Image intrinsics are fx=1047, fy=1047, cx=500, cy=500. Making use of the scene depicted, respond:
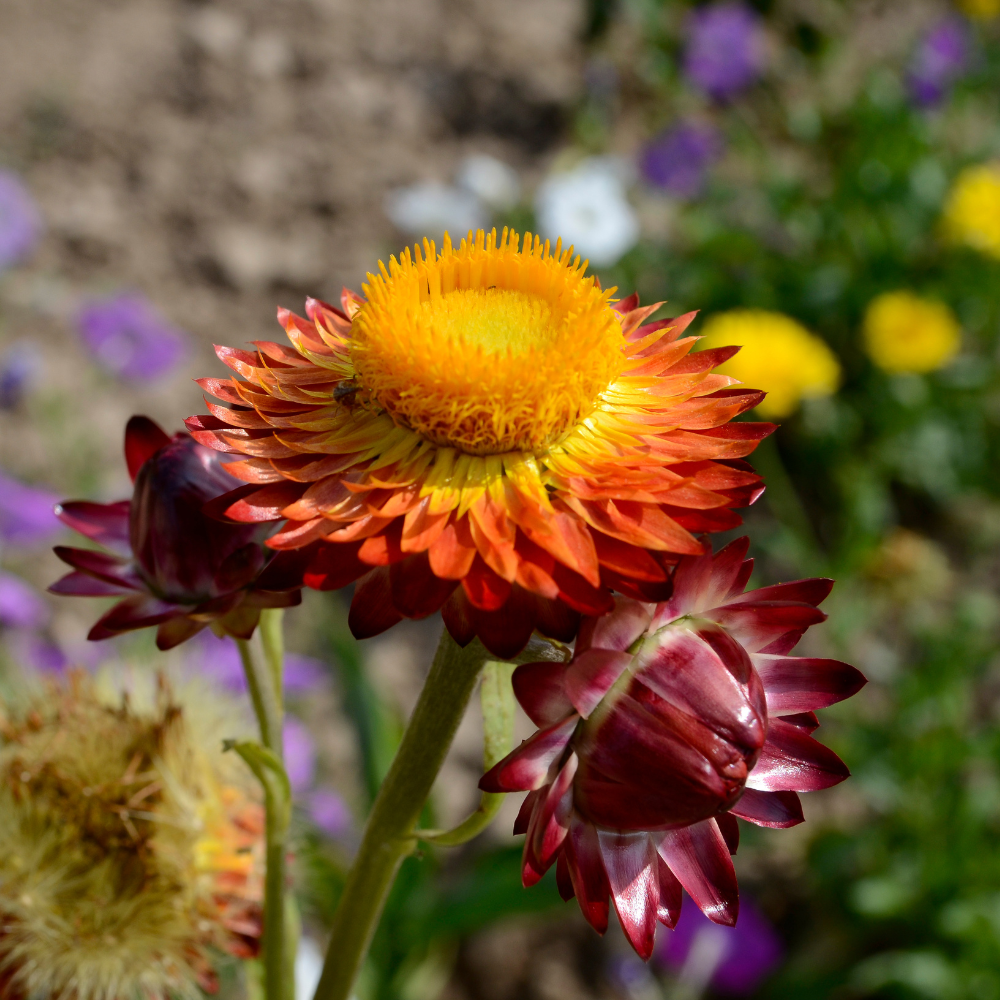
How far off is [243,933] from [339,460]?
0.66 m

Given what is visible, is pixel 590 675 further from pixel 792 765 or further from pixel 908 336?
pixel 908 336

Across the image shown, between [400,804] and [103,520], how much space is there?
432 millimetres

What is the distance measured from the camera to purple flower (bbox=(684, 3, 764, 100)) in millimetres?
4281

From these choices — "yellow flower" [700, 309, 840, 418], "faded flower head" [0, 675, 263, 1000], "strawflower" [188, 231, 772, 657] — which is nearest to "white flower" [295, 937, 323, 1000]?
"faded flower head" [0, 675, 263, 1000]

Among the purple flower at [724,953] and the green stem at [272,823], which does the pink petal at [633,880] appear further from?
the purple flower at [724,953]

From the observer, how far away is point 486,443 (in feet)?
2.96

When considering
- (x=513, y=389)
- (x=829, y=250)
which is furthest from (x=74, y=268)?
(x=513, y=389)

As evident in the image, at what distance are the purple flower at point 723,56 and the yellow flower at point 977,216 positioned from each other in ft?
3.60

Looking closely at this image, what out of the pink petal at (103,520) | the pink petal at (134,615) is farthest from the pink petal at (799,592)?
the pink petal at (103,520)

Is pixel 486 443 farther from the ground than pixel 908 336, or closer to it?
closer to it

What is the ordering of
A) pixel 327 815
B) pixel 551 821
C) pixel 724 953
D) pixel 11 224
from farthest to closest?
pixel 11 224, pixel 724 953, pixel 327 815, pixel 551 821

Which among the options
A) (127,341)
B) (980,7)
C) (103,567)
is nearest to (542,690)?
(103,567)

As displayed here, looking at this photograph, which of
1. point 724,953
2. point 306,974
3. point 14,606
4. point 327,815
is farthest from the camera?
point 724,953

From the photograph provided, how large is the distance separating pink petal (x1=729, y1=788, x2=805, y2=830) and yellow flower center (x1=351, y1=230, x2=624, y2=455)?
34 cm
